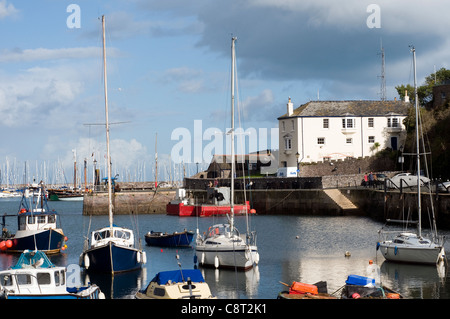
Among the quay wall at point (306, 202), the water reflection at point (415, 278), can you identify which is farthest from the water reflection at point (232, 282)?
the quay wall at point (306, 202)

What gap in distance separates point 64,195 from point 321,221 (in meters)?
89.4

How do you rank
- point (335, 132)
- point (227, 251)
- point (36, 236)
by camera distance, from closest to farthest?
point (227, 251)
point (36, 236)
point (335, 132)

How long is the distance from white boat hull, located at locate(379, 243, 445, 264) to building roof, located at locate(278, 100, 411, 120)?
50236 millimetres

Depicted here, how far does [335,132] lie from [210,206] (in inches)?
824

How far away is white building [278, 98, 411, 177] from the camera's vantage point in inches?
3415

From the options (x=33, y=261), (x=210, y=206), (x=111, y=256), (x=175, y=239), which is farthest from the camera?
(x=210, y=206)

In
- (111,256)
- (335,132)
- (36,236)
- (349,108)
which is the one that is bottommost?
(111,256)

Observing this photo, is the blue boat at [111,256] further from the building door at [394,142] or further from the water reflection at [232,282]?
the building door at [394,142]

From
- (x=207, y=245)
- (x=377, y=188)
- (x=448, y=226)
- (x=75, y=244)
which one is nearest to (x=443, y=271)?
(x=207, y=245)

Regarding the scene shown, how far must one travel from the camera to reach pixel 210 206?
76.3 m

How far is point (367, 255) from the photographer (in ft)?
134

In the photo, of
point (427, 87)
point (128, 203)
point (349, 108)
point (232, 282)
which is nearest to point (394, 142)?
point (349, 108)

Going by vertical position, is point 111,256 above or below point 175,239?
above

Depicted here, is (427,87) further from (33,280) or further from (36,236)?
(33,280)
